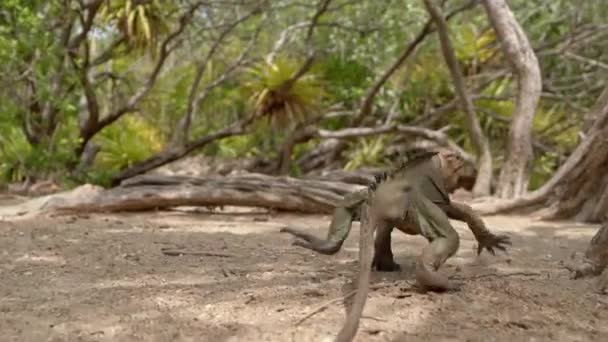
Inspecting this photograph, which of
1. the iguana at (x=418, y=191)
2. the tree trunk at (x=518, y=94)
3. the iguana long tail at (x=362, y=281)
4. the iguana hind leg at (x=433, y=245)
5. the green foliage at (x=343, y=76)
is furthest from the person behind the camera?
the green foliage at (x=343, y=76)

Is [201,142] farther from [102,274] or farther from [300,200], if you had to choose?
[102,274]

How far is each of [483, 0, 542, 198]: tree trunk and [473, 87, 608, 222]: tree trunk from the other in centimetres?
40

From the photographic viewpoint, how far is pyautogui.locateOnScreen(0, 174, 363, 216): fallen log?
6.70 m

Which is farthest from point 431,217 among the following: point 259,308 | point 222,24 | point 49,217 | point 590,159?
point 222,24

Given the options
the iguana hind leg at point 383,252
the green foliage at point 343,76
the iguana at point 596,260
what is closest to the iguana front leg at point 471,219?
the iguana hind leg at point 383,252

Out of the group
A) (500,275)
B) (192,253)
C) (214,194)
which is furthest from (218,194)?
(500,275)

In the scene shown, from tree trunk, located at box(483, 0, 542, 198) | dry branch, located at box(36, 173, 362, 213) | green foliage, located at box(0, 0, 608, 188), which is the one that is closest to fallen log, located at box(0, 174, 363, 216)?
dry branch, located at box(36, 173, 362, 213)

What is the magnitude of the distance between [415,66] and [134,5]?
524 cm

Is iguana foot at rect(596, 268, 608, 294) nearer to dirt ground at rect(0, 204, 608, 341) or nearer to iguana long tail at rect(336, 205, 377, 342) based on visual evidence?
dirt ground at rect(0, 204, 608, 341)

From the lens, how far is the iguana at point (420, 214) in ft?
9.12

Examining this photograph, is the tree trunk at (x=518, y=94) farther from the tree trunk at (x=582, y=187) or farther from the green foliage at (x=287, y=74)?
the green foliage at (x=287, y=74)

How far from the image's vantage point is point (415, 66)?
12023 mm

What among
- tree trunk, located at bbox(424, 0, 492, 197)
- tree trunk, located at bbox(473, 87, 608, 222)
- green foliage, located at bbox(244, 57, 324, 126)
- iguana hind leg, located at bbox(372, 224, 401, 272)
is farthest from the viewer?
green foliage, located at bbox(244, 57, 324, 126)

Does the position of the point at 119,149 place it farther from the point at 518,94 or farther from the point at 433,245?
the point at 433,245
